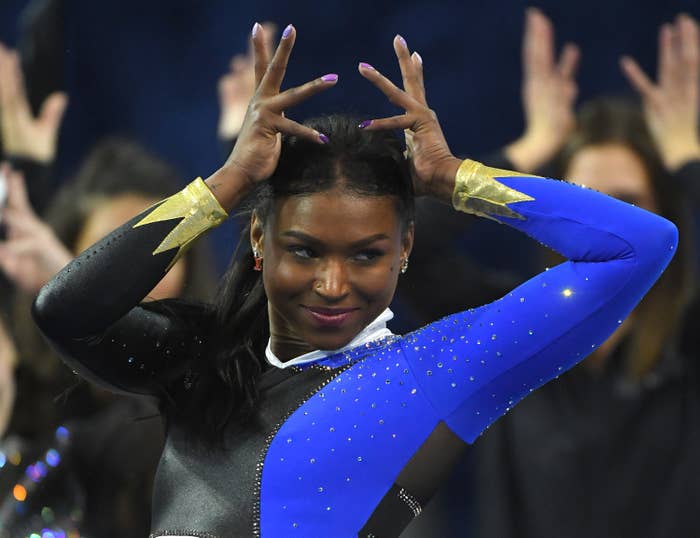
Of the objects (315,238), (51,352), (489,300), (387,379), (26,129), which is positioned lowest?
(51,352)

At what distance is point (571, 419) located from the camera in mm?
3084

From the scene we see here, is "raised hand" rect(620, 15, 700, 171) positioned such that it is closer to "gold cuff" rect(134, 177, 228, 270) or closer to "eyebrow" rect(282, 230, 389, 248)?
"eyebrow" rect(282, 230, 389, 248)

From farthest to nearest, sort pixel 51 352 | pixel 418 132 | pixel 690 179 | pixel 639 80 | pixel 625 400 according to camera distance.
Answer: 1. pixel 51 352
2. pixel 639 80
3. pixel 690 179
4. pixel 625 400
5. pixel 418 132

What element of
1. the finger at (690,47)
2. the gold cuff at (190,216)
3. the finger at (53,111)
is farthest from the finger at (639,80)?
the gold cuff at (190,216)

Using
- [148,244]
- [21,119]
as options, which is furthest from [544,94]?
[148,244]

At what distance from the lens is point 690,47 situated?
3334mm

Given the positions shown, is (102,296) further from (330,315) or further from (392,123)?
(392,123)

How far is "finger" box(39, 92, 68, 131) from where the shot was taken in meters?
3.75

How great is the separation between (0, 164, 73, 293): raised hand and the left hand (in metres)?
1.72

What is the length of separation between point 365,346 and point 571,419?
A: 1.30 m

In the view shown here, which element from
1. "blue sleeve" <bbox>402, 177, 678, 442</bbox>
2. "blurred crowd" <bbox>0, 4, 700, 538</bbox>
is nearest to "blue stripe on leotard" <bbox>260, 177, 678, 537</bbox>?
"blue sleeve" <bbox>402, 177, 678, 442</bbox>

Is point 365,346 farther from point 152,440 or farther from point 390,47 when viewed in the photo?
point 390,47

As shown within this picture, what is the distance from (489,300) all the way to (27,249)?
4.26ft

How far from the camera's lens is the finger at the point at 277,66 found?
1.82 metres
